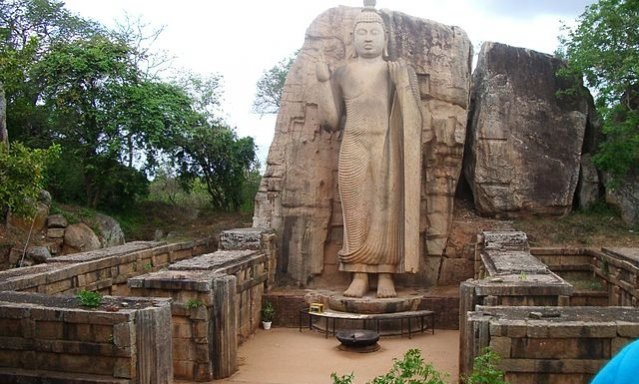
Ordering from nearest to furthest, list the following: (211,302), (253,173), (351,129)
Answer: (211,302) → (351,129) → (253,173)

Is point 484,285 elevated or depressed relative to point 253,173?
depressed

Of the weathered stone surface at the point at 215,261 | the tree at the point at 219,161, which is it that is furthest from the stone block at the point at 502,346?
the tree at the point at 219,161

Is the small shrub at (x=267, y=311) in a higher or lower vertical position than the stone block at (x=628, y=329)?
lower

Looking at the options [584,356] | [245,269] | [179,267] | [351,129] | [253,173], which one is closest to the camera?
[584,356]

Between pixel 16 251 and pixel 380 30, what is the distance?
22.8 feet

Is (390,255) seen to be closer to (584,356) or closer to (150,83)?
(584,356)

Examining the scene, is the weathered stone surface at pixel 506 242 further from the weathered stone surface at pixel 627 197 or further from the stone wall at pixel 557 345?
the stone wall at pixel 557 345

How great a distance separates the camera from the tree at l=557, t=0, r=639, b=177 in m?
11.8

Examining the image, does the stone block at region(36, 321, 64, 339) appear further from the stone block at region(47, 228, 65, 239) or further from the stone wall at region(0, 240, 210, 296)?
the stone block at region(47, 228, 65, 239)

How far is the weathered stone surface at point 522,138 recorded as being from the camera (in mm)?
12312

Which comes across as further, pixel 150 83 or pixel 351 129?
pixel 150 83

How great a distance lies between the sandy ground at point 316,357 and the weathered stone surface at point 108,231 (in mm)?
4398

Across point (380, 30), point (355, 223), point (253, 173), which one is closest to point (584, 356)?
point (355, 223)

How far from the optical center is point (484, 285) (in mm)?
7051
